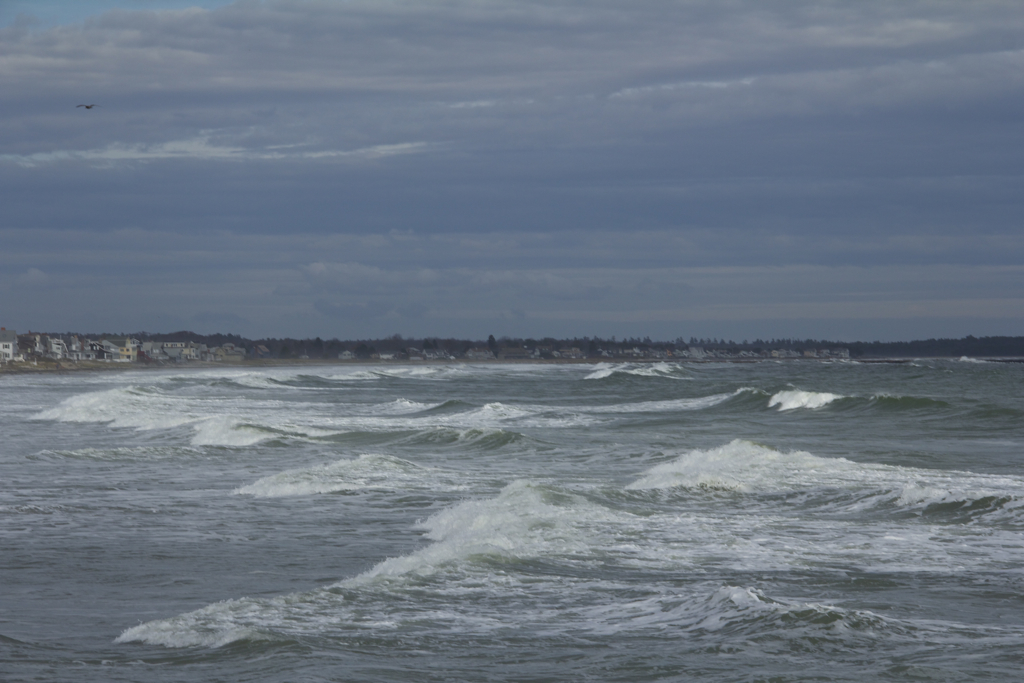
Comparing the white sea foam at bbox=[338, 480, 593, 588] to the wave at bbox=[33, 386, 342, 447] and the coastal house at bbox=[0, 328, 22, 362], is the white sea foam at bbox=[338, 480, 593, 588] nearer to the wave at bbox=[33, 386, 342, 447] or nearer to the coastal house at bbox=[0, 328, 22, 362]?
the wave at bbox=[33, 386, 342, 447]

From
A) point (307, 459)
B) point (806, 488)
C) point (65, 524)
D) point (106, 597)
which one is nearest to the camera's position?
point (106, 597)

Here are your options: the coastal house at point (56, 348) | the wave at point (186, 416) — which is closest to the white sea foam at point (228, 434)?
the wave at point (186, 416)

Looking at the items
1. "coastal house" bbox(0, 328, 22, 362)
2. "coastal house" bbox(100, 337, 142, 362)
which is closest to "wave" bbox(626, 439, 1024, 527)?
"coastal house" bbox(0, 328, 22, 362)

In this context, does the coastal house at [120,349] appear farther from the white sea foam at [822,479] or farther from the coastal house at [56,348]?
the white sea foam at [822,479]

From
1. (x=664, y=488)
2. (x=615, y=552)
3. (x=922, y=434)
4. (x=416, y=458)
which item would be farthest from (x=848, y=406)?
(x=615, y=552)

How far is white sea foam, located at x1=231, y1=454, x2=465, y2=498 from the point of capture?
15873 millimetres

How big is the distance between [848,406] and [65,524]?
102ft

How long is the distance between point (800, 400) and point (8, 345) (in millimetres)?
127816

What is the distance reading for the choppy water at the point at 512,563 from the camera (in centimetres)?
717

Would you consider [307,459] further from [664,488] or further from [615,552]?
[615,552]

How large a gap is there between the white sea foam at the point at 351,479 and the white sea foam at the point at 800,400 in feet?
79.8

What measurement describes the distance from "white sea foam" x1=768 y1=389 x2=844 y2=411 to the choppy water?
651 inches

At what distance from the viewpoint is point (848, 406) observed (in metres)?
38.3

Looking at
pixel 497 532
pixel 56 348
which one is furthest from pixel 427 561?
pixel 56 348
